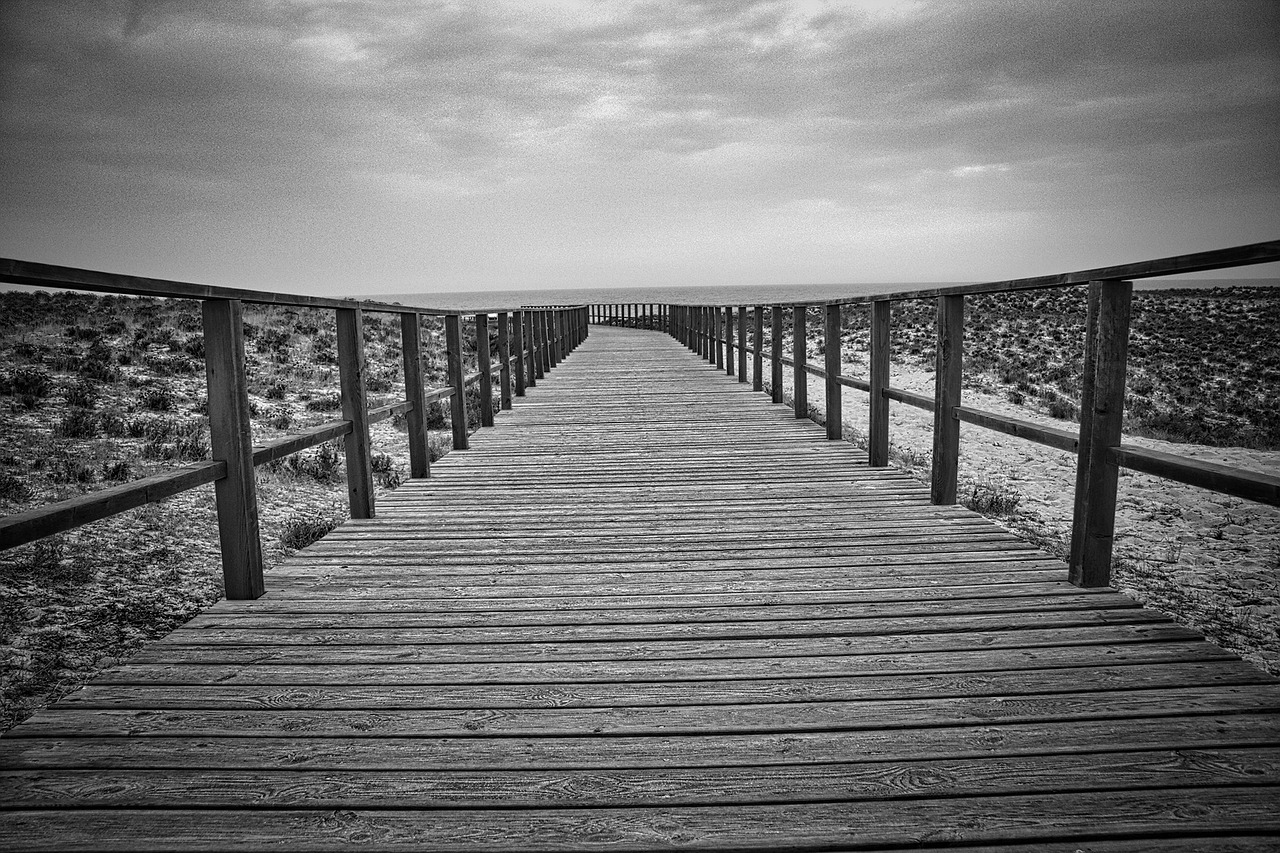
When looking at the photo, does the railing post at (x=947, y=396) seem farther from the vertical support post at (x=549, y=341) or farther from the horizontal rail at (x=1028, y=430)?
the vertical support post at (x=549, y=341)

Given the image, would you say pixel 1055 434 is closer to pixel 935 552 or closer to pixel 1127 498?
pixel 935 552

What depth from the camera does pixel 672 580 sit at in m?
3.47

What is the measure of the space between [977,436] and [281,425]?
9840 mm

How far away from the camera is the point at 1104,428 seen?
3.13 metres

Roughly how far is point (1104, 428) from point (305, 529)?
554 centimetres

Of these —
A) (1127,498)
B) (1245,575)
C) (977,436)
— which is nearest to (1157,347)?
(977,436)

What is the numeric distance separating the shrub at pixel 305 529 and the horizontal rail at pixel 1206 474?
16.7 feet

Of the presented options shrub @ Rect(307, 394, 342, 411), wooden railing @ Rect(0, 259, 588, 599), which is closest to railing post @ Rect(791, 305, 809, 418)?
Answer: wooden railing @ Rect(0, 259, 588, 599)

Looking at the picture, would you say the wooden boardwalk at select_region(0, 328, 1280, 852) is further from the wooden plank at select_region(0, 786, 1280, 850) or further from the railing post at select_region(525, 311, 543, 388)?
the railing post at select_region(525, 311, 543, 388)

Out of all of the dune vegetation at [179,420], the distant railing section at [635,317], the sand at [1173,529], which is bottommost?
the sand at [1173,529]

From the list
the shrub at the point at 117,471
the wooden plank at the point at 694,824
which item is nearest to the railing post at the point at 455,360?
the shrub at the point at 117,471

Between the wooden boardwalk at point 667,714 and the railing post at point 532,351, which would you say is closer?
the wooden boardwalk at point 667,714

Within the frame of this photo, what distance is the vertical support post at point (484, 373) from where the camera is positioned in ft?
26.7

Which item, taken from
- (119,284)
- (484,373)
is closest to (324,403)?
(484,373)
